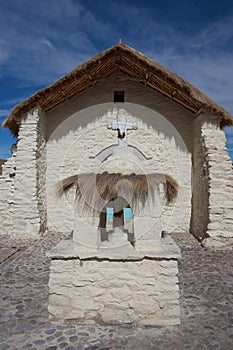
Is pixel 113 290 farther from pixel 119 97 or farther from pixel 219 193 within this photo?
pixel 119 97

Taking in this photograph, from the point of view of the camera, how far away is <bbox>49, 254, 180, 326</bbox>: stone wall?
3.31 meters

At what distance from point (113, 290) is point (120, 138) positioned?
6523 millimetres

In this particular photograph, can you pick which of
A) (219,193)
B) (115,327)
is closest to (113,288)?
(115,327)

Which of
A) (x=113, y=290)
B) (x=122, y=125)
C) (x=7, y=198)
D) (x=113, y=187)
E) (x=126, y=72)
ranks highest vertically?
(x=126, y=72)

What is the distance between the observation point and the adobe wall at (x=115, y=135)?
29.2 feet

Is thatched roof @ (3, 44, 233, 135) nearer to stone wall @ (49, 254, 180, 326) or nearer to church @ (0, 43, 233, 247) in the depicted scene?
church @ (0, 43, 233, 247)

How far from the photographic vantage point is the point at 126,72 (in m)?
8.85

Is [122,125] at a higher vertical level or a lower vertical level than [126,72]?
lower

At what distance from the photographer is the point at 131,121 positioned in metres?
9.13

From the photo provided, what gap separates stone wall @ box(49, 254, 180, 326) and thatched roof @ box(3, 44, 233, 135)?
5.63 metres

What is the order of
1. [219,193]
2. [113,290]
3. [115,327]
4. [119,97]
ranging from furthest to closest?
[119,97] → [219,193] → [113,290] → [115,327]

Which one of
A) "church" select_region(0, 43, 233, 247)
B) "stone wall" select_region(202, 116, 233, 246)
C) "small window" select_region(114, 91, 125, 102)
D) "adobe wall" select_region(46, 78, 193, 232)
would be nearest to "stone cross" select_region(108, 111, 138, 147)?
"church" select_region(0, 43, 233, 247)

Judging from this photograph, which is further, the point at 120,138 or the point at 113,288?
the point at 120,138

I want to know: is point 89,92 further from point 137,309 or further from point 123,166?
point 137,309
